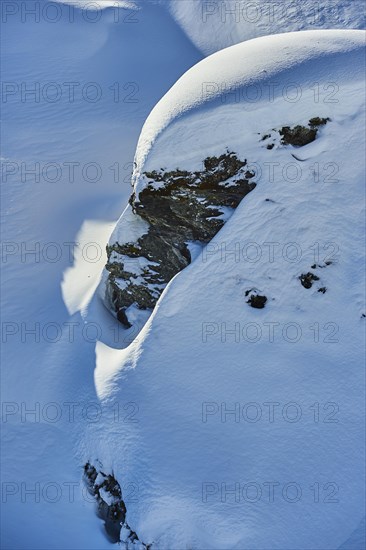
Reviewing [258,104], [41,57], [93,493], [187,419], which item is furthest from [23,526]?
[41,57]

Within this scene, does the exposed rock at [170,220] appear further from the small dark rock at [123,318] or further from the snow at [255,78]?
the snow at [255,78]

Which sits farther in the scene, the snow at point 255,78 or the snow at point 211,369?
the snow at point 255,78

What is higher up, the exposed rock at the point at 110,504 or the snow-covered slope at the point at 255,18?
the snow-covered slope at the point at 255,18

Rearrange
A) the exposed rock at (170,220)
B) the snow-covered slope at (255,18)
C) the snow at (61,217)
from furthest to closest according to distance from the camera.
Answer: the snow-covered slope at (255,18)
the snow at (61,217)
the exposed rock at (170,220)

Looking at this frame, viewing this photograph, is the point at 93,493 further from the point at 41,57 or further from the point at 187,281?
the point at 41,57

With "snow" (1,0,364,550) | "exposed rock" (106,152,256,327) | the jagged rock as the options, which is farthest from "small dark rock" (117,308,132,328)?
the jagged rock

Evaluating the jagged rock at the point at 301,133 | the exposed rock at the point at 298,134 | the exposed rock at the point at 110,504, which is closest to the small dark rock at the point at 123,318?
the exposed rock at the point at 110,504

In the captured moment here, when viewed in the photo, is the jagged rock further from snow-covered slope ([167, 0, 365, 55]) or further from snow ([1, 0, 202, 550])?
snow-covered slope ([167, 0, 365, 55])
